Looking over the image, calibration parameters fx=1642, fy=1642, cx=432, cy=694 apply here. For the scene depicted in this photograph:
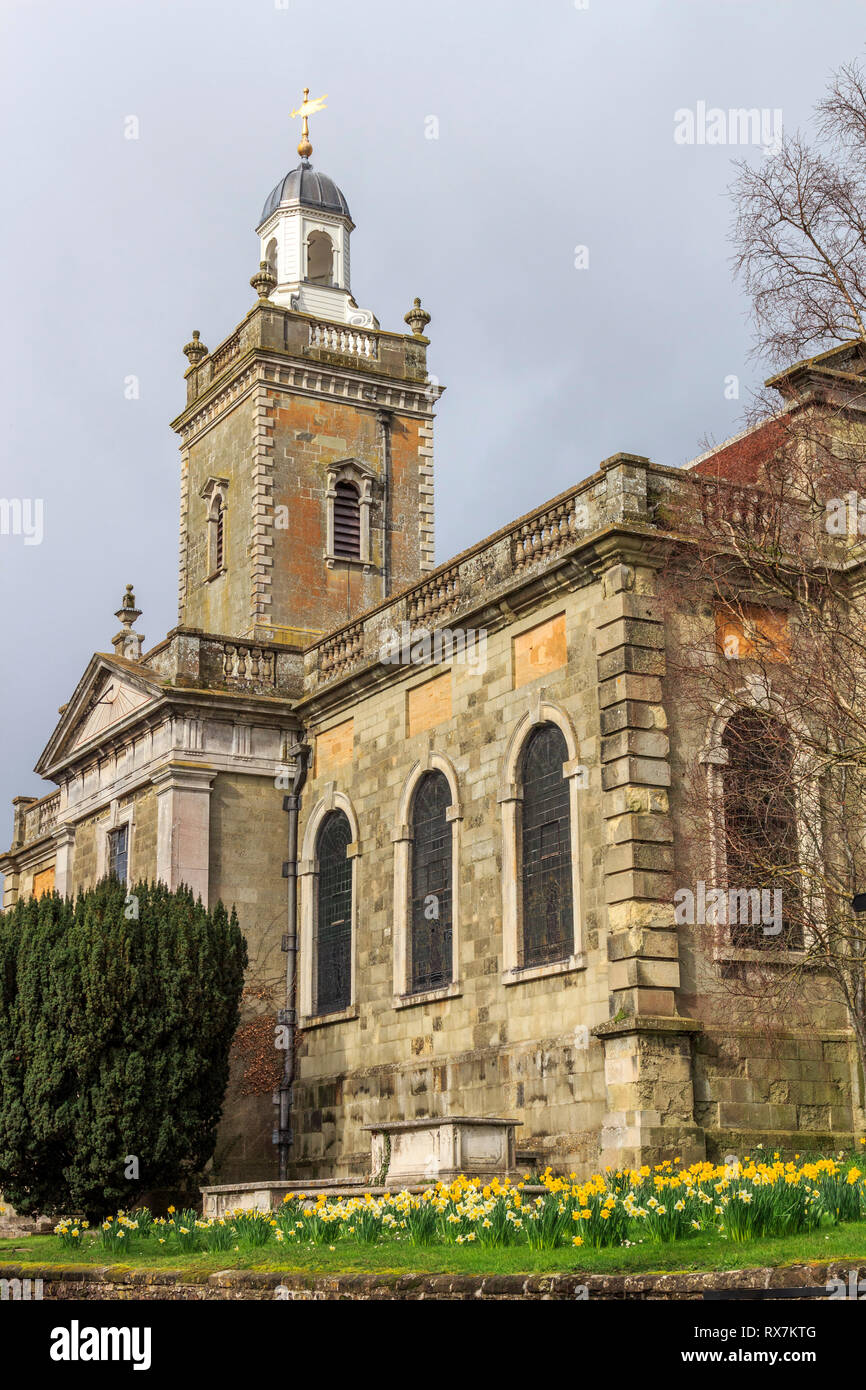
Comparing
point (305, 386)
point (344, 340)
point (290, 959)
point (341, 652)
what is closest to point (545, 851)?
point (290, 959)

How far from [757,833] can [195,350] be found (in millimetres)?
20808

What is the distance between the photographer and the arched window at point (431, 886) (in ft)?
74.0

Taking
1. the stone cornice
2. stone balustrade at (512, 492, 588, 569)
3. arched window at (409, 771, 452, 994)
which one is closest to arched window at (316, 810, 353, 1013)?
arched window at (409, 771, 452, 994)

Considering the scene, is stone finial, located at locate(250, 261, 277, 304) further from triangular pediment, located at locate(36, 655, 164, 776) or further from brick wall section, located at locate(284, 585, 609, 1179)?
brick wall section, located at locate(284, 585, 609, 1179)

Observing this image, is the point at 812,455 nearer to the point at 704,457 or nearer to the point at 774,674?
the point at 774,674

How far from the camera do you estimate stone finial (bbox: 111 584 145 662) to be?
32.2m

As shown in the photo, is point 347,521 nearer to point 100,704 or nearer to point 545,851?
point 100,704

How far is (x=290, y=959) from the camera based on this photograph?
26.3 metres

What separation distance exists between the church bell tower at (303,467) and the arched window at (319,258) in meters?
0.70

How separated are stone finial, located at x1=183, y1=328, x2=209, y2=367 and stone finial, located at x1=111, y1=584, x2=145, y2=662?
5299mm

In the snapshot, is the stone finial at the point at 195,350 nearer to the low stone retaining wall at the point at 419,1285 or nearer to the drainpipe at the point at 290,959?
the drainpipe at the point at 290,959

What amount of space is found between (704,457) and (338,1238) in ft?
46.2

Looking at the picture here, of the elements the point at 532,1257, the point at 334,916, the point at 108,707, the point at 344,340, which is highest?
the point at 344,340

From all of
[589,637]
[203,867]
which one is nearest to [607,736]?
[589,637]
